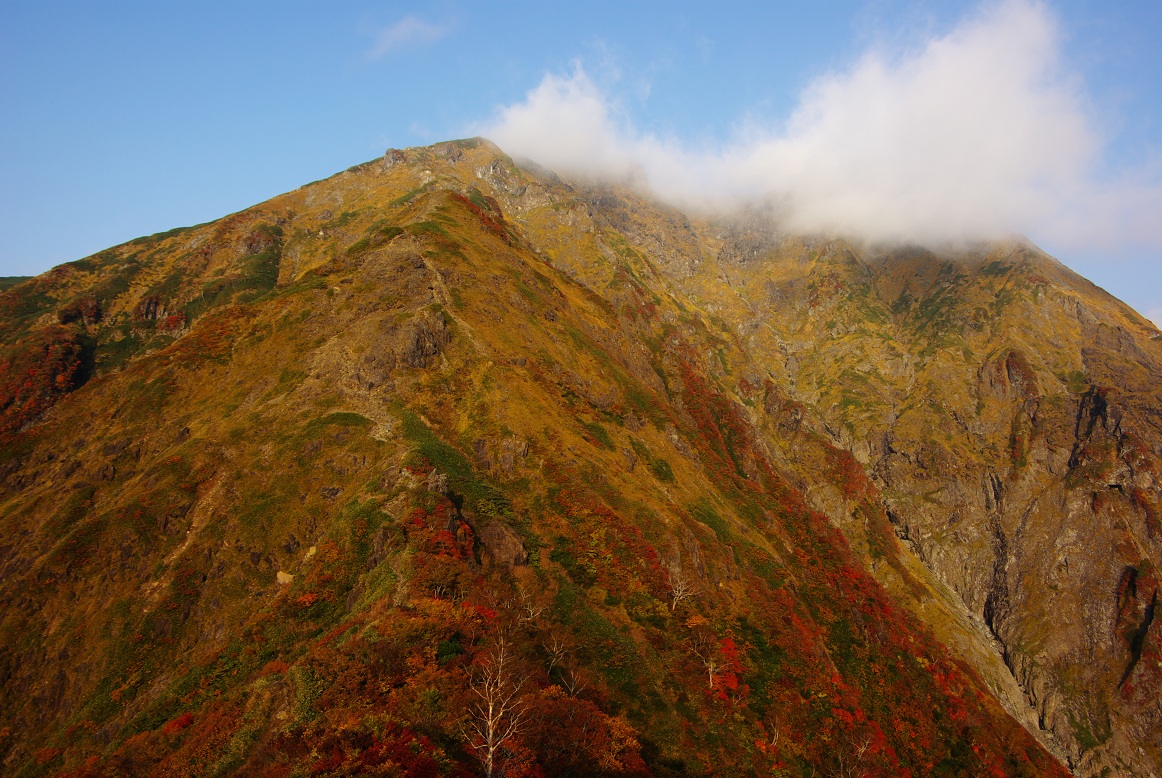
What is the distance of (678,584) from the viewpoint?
232 feet

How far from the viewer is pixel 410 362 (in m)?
82.4

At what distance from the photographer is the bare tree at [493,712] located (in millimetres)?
30562

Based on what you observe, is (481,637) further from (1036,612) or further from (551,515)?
(1036,612)

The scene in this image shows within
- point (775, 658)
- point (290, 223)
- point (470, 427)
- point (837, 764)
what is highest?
point (290, 223)

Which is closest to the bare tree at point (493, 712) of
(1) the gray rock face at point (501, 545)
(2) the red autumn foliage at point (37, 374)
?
(1) the gray rock face at point (501, 545)

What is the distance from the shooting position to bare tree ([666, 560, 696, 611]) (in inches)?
2684

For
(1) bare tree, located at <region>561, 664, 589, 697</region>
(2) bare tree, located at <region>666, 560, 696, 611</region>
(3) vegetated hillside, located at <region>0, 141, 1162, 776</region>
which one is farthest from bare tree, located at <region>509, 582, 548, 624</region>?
(2) bare tree, located at <region>666, 560, 696, 611</region>

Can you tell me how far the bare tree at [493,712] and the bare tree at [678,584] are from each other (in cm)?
3210

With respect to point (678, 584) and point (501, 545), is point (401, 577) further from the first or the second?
point (678, 584)

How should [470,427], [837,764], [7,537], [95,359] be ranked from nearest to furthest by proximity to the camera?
[7,537] < [837,764] < [470,427] < [95,359]

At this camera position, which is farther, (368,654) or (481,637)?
(481,637)

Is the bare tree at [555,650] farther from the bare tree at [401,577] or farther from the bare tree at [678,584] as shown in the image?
the bare tree at [678,584]

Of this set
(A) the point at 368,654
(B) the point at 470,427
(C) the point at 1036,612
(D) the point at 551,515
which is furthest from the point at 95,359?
(C) the point at 1036,612

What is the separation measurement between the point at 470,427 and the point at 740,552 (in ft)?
171
